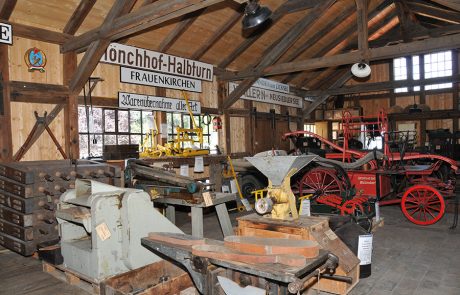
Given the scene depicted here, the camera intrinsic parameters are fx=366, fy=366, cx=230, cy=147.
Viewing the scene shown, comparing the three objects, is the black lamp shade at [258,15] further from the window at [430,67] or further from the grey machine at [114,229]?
the window at [430,67]

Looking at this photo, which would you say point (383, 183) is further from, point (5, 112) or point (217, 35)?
point (5, 112)

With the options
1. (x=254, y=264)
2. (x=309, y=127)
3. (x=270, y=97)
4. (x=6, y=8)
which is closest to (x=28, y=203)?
(x=6, y=8)

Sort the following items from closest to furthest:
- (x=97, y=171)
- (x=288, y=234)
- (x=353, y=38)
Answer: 1. (x=288, y=234)
2. (x=97, y=171)
3. (x=353, y=38)

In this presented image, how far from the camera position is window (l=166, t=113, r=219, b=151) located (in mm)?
9008

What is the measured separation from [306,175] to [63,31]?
5583mm

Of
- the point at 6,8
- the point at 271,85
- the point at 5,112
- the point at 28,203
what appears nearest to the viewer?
the point at 28,203

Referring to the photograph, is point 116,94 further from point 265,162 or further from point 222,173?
point 265,162

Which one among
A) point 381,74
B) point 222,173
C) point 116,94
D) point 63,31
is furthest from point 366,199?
point 381,74

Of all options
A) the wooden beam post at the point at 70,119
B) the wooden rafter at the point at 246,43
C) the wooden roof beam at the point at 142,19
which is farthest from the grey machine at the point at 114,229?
the wooden rafter at the point at 246,43

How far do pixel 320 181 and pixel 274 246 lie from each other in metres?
5.59

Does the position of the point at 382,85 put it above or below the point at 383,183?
above

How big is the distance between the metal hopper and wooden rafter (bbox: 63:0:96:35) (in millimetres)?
4548

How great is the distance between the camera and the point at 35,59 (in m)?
6.39

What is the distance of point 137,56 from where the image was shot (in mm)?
7738
